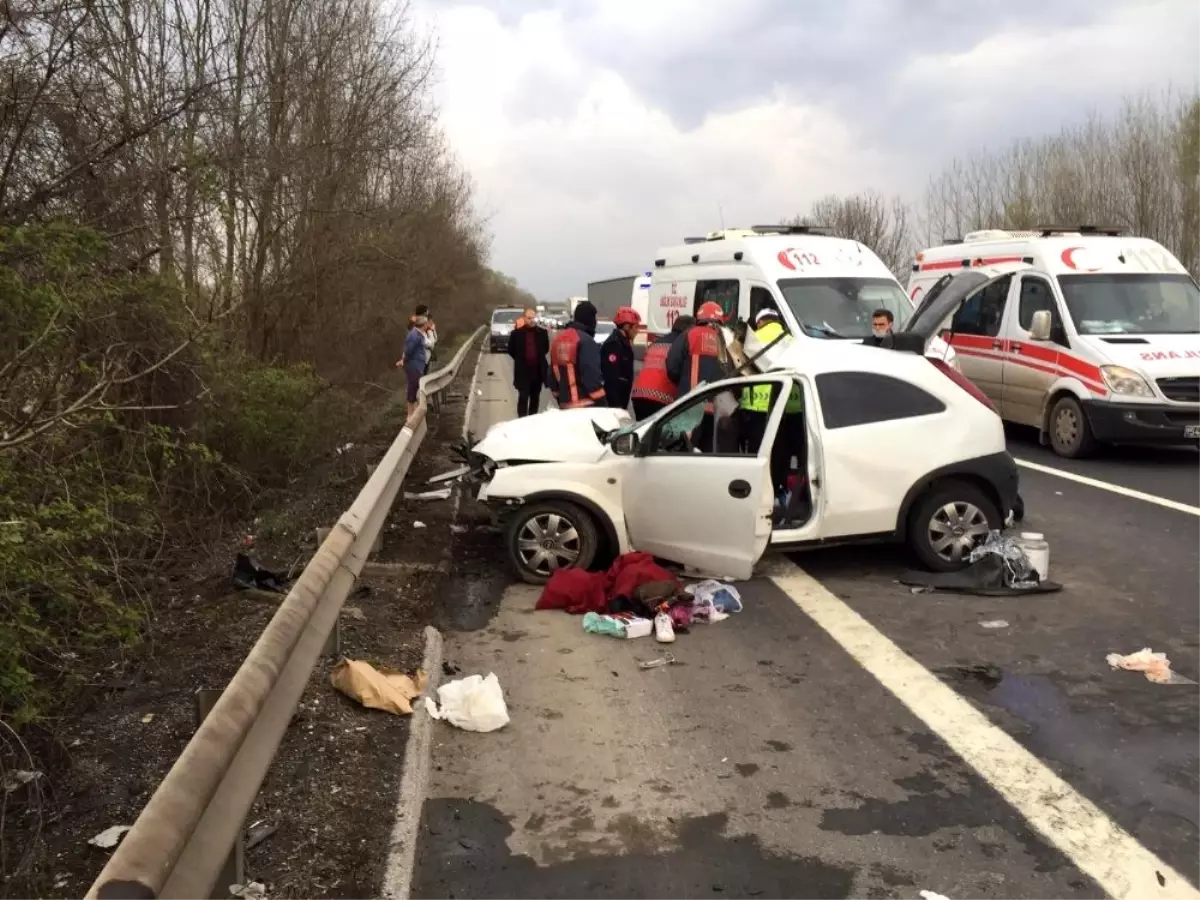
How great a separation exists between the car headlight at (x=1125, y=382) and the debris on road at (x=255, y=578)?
914 centimetres

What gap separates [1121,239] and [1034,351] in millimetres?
1943

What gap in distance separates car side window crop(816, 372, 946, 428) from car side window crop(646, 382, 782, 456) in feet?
1.44

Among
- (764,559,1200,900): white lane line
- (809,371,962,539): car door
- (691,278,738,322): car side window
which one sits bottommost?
(764,559,1200,900): white lane line

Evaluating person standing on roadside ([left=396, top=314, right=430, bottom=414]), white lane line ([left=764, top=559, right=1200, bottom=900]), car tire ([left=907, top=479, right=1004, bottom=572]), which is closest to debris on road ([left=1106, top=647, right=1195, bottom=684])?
white lane line ([left=764, top=559, right=1200, bottom=900])

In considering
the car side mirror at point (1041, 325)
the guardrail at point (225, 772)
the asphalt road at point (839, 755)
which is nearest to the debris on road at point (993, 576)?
the asphalt road at point (839, 755)

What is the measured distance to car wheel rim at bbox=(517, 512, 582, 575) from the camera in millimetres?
6883

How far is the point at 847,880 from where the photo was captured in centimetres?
329

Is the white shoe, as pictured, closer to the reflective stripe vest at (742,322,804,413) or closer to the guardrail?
the reflective stripe vest at (742,322,804,413)

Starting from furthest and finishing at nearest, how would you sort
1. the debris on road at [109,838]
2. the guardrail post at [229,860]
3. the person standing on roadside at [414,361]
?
the person standing on roadside at [414,361]
the debris on road at [109,838]
the guardrail post at [229,860]

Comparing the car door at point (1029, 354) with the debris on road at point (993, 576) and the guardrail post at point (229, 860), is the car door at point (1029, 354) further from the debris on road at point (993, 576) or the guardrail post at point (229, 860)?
the guardrail post at point (229, 860)

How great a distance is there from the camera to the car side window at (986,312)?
13.2 m

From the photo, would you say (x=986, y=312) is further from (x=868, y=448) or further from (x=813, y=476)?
(x=813, y=476)

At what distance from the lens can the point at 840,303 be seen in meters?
11.9

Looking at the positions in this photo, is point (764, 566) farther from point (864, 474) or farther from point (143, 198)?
point (143, 198)
